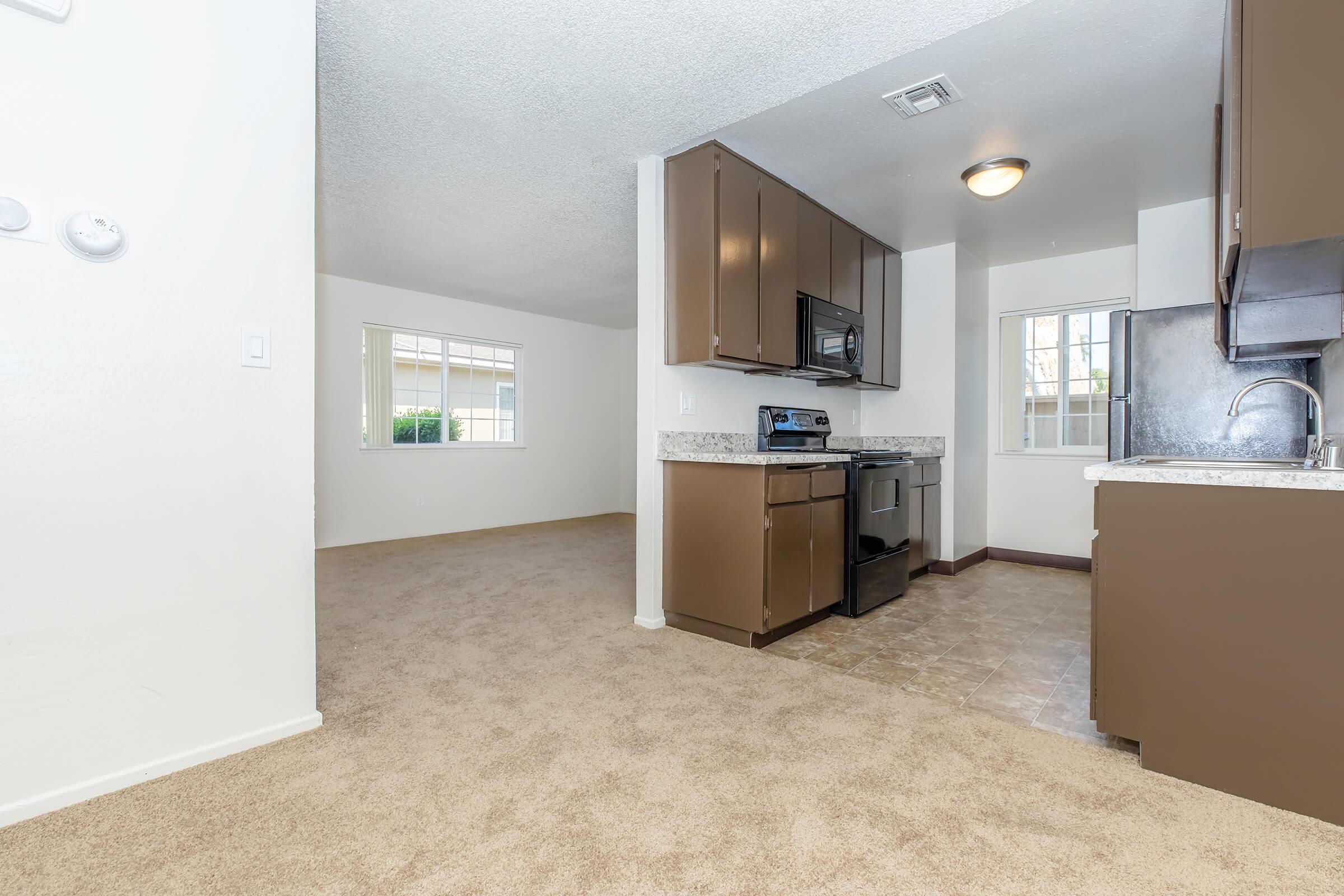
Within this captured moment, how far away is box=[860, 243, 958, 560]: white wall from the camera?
14.9ft

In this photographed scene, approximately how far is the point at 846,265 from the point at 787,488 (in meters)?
1.92

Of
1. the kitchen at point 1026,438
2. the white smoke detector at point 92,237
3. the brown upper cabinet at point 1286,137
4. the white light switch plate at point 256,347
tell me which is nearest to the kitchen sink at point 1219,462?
the kitchen at point 1026,438

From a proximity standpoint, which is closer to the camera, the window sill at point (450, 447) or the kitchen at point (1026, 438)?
the kitchen at point (1026, 438)

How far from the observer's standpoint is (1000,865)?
4.52ft

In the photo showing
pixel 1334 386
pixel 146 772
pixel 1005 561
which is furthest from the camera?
pixel 1005 561

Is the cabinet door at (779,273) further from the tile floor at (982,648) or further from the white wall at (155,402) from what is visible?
the white wall at (155,402)

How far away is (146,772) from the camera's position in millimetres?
1698

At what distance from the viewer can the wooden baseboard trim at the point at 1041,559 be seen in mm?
4637

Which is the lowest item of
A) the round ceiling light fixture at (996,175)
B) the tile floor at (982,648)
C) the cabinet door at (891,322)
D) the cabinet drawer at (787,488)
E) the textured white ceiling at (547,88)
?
the tile floor at (982,648)

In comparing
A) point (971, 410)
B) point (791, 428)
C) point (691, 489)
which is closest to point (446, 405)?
point (791, 428)

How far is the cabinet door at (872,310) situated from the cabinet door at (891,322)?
0.17 feet

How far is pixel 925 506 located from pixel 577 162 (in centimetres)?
313

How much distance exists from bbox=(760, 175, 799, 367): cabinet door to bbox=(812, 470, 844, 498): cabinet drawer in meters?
0.68

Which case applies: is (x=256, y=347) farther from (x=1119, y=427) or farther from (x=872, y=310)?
(x=1119, y=427)
